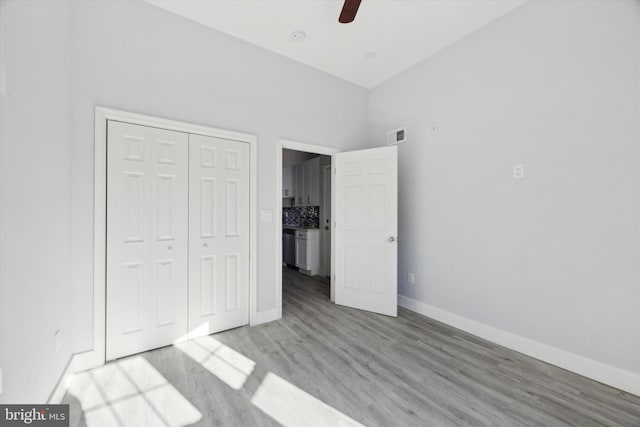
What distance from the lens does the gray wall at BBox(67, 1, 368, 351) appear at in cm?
211

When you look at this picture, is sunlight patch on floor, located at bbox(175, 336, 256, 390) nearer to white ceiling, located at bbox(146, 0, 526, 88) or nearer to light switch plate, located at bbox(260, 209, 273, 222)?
light switch plate, located at bbox(260, 209, 273, 222)

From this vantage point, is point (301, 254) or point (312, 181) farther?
point (312, 181)

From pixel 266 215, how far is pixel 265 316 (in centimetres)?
116

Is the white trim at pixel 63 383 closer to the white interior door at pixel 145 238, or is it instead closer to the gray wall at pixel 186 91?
the gray wall at pixel 186 91

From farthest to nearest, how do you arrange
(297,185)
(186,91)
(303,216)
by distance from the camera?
(297,185) → (303,216) → (186,91)

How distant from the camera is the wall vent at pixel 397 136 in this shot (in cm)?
356

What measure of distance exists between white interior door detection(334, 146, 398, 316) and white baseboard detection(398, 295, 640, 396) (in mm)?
646

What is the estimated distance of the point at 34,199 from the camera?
1.44 meters

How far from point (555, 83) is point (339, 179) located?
234 centimetres

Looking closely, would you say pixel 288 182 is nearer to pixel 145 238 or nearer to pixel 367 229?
pixel 367 229

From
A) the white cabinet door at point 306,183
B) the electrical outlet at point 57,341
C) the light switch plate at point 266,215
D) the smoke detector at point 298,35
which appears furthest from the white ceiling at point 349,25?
the electrical outlet at point 57,341

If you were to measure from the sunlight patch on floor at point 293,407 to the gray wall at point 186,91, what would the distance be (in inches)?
47.8

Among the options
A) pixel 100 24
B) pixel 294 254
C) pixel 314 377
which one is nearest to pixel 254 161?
pixel 100 24

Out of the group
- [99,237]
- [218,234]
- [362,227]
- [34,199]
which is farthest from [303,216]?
[34,199]
